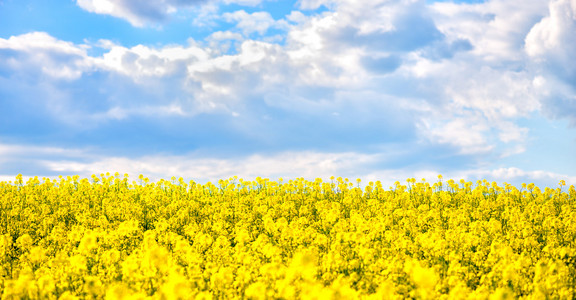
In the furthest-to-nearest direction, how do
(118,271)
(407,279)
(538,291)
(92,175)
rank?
(92,175) → (118,271) → (407,279) → (538,291)

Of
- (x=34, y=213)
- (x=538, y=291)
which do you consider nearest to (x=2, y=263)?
(x=34, y=213)

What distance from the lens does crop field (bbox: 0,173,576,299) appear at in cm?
779

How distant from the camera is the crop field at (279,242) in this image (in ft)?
25.5

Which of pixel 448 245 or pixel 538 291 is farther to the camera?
pixel 448 245

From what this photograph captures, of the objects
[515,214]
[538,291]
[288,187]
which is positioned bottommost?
[538,291]

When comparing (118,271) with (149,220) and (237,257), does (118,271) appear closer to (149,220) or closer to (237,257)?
(237,257)

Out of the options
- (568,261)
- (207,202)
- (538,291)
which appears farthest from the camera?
(207,202)

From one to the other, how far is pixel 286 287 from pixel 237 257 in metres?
3.21

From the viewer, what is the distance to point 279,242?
1216 centimetres

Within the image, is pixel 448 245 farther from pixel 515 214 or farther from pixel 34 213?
pixel 34 213

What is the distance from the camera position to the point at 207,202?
18.3 m

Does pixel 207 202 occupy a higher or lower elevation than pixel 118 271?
higher

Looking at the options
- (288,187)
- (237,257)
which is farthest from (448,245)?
(288,187)

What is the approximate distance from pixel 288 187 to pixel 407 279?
1183 cm
